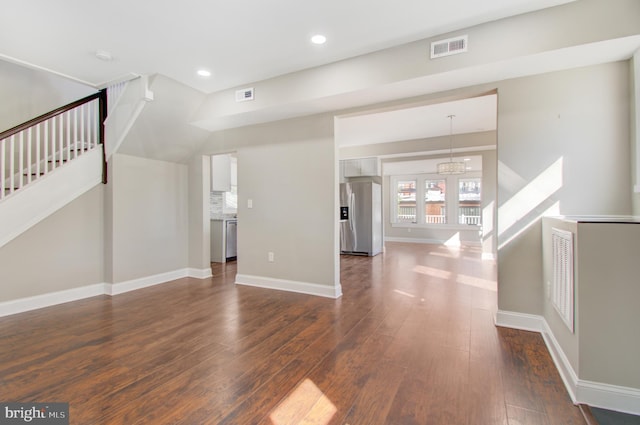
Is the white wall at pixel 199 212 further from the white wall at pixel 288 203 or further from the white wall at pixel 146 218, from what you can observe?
the white wall at pixel 288 203

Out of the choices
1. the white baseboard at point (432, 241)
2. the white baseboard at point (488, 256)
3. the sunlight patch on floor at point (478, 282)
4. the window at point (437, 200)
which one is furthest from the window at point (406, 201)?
the sunlight patch on floor at point (478, 282)

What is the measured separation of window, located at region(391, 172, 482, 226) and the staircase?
25.2ft

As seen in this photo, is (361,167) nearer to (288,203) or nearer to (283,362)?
(288,203)

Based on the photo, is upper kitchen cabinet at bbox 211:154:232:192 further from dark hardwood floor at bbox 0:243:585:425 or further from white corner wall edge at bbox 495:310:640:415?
white corner wall edge at bbox 495:310:640:415

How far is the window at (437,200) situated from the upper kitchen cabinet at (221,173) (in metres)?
5.43

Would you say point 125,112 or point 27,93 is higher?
point 27,93

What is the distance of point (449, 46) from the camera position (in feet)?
8.43

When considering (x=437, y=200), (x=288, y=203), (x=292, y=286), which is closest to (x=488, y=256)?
(x=437, y=200)

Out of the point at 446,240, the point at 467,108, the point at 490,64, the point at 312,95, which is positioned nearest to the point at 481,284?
the point at 467,108

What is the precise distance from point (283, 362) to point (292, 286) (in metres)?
1.83

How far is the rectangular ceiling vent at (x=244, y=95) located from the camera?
3612mm

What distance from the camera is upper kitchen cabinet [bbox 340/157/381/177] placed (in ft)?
22.4

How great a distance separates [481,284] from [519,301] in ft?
5.09

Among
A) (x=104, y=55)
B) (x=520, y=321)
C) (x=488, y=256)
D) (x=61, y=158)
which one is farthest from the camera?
(x=488, y=256)
